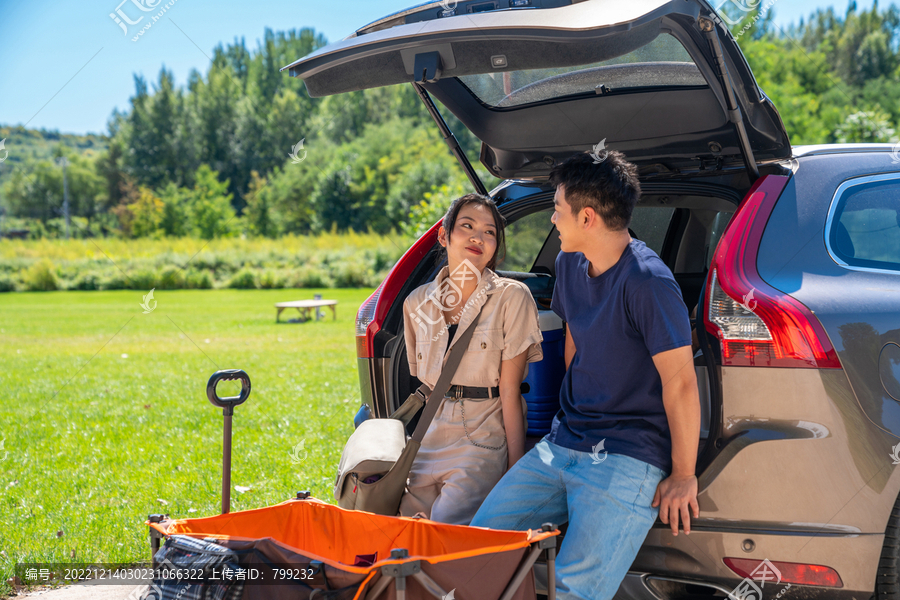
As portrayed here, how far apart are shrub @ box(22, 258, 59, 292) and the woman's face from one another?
33.1 meters

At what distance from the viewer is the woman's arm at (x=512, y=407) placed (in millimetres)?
2576

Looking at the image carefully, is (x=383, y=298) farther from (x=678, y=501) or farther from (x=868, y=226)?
(x=868, y=226)

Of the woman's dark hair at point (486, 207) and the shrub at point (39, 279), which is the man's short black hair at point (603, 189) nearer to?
the woman's dark hair at point (486, 207)

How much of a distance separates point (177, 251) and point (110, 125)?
143 feet

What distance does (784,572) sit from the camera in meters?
1.97

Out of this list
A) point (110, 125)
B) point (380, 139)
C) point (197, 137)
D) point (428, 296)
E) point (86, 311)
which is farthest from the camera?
point (110, 125)

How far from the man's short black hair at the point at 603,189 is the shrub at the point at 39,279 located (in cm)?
3373

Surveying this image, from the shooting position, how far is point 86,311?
21703mm

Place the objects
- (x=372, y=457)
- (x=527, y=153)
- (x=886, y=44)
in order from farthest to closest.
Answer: (x=886, y=44)
(x=527, y=153)
(x=372, y=457)

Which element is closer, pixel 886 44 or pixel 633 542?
pixel 633 542

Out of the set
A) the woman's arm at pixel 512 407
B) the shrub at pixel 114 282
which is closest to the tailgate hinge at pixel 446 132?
the woman's arm at pixel 512 407

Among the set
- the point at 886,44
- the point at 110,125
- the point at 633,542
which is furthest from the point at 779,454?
the point at 110,125

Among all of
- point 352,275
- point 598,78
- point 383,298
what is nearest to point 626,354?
point 598,78

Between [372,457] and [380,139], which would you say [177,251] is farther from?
[372,457]
